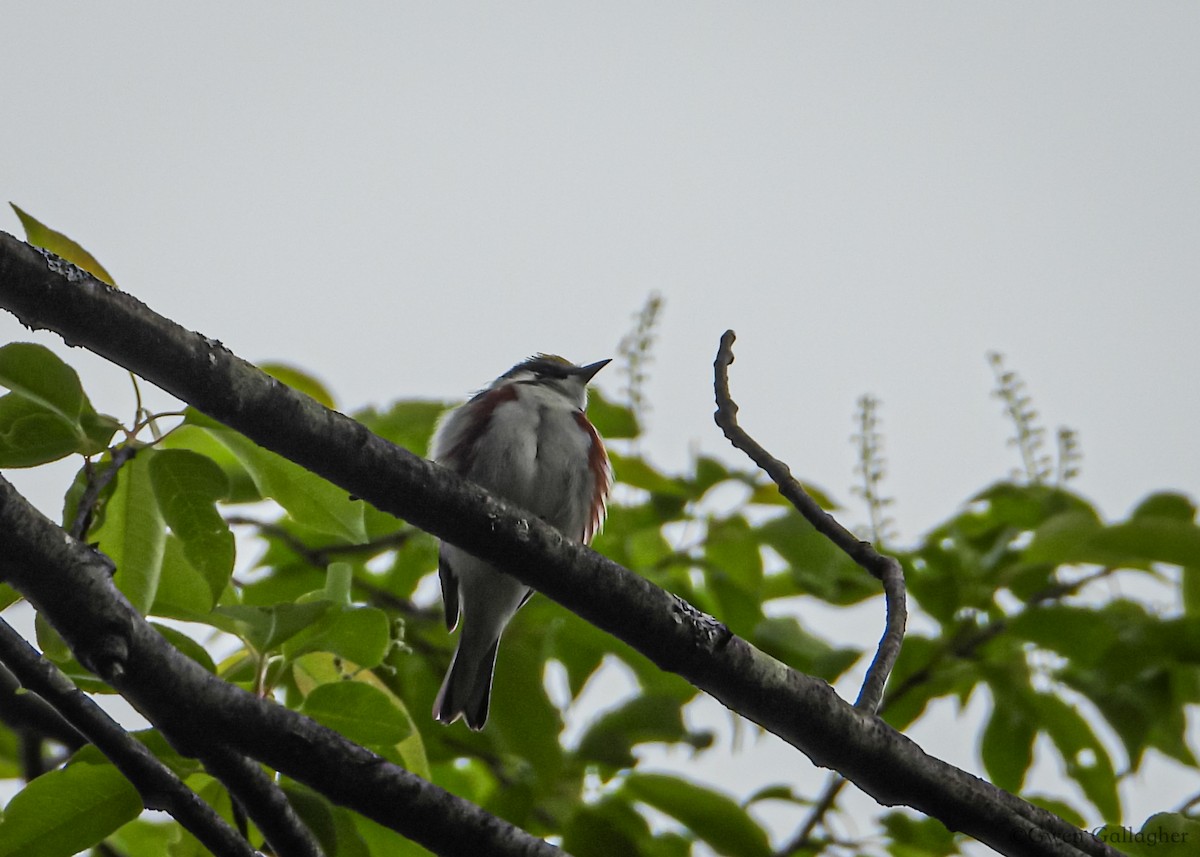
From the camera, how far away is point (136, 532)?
7.90 feet

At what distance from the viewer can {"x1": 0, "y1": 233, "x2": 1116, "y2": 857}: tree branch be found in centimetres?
189

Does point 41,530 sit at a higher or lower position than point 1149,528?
lower

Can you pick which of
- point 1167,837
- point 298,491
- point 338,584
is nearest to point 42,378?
point 298,491

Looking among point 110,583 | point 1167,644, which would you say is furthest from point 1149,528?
point 110,583

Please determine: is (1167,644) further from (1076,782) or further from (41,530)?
(41,530)

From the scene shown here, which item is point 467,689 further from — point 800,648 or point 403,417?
point 800,648

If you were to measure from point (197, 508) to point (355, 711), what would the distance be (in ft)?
1.64

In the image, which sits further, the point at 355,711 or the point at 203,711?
the point at 355,711

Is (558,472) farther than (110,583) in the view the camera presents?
Yes

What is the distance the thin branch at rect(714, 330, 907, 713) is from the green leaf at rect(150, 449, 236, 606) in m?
1.06

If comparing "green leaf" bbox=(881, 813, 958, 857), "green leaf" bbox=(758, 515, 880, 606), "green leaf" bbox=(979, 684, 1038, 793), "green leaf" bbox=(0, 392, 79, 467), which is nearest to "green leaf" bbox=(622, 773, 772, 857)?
"green leaf" bbox=(881, 813, 958, 857)

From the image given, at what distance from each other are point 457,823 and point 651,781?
1256 mm

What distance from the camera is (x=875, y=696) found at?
7.71ft

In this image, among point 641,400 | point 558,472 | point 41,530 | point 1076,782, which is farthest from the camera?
point 558,472
